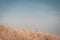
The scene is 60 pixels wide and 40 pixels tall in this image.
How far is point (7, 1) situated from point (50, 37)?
3.35 ft

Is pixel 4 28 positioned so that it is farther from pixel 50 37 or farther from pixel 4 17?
pixel 50 37

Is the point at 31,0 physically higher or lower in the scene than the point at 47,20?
higher

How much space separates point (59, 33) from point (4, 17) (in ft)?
3.39

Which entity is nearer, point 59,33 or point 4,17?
point 59,33

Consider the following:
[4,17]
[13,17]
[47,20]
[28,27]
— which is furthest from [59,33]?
[4,17]

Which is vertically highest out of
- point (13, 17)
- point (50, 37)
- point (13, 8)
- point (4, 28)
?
point (13, 8)

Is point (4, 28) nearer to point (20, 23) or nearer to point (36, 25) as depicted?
point (20, 23)

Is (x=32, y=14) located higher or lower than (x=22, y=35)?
higher

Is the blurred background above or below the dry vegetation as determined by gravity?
above

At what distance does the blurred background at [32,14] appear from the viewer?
2.24 m

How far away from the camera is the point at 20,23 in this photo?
2303mm

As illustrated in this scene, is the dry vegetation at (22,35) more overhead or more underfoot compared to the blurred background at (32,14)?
more underfoot

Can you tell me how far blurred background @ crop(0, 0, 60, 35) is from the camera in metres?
2.24

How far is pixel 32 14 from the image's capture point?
2287mm
